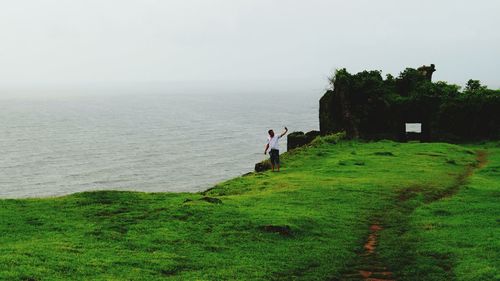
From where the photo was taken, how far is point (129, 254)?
16.9 m

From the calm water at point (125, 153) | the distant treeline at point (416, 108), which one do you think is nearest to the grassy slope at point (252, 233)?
the distant treeline at point (416, 108)

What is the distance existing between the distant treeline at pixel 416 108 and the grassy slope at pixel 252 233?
30.9 metres

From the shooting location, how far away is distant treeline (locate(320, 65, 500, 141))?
61.4 m

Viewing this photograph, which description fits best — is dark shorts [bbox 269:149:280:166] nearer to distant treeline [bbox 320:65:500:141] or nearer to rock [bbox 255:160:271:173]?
rock [bbox 255:160:271:173]

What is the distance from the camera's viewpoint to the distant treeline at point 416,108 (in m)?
61.4

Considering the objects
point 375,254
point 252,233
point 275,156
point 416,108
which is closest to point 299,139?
point 416,108

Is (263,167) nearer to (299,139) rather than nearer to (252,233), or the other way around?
(252,233)

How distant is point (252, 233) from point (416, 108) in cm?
4843

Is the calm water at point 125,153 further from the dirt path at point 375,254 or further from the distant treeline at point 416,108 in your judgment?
the dirt path at point 375,254

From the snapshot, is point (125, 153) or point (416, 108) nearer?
point (416, 108)

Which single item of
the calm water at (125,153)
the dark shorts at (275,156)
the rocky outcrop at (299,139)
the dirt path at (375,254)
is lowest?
the calm water at (125,153)

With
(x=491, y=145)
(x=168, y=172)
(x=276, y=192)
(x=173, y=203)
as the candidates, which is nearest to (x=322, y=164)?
(x=276, y=192)

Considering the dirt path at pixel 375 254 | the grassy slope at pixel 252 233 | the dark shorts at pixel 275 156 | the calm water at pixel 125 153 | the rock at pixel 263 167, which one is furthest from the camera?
the calm water at pixel 125 153

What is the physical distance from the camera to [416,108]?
210 ft
